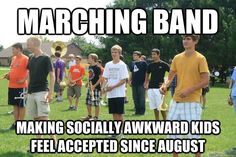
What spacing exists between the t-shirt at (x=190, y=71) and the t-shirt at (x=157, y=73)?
4.97 metres

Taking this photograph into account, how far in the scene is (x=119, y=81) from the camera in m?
10.1

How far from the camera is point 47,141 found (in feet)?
28.8

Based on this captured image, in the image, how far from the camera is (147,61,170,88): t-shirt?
12195 millimetres

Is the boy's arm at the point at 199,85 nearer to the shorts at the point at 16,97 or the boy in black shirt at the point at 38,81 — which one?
the boy in black shirt at the point at 38,81

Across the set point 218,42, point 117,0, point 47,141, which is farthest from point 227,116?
point 117,0

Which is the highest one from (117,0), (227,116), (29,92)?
(117,0)

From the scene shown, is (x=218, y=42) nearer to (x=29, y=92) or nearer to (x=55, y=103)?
(x=55, y=103)

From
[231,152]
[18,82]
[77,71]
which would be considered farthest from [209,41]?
[231,152]

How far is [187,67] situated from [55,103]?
42.1 feet

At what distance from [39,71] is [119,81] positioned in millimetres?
2109

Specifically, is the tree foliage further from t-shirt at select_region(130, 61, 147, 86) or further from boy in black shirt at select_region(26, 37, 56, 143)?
boy in black shirt at select_region(26, 37, 56, 143)

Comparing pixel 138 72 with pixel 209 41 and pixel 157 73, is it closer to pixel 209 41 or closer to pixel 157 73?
pixel 157 73

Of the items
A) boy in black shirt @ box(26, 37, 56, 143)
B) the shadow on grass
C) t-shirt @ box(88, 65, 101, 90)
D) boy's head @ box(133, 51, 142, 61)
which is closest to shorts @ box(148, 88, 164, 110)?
t-shirt @ box(88, 65, 101, 90)

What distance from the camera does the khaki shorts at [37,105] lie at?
862 centimetres
